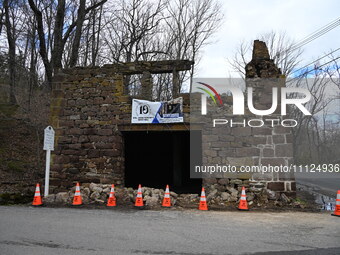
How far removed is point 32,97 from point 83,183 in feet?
29.7

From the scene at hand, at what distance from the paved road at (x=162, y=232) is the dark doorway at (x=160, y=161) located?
775 centimetres

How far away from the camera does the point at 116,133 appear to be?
33.6 feet

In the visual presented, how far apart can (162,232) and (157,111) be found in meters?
5.14

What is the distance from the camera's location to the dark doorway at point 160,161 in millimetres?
15494

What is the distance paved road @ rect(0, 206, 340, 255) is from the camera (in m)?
4.57

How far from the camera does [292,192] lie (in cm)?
909

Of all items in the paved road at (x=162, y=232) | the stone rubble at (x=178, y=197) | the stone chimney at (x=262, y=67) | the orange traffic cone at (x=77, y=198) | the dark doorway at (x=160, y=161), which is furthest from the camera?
the dark doorway at (x=160, y=161)

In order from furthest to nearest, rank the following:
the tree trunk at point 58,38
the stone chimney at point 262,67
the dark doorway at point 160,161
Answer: the tree trunk at point 58,38, the dark doorway at point 160,161, the stone chimney at point 262,67

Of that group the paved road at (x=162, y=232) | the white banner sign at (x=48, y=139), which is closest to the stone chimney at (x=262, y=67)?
the paved road at (x=162, y=232)

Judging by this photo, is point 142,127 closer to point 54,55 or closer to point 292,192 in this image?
point 292,192

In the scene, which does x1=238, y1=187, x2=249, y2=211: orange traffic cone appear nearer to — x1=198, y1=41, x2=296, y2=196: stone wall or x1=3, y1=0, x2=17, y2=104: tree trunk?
x1=198, y1=41, x2=296, y2=196: stone wall

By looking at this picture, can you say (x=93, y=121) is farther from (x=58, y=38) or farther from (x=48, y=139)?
(x=58, y=38)

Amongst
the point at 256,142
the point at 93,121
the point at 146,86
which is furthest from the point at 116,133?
the point at 256,142

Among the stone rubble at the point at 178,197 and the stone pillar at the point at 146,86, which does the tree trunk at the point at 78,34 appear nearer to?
the stone pillar at the point at 146,86
